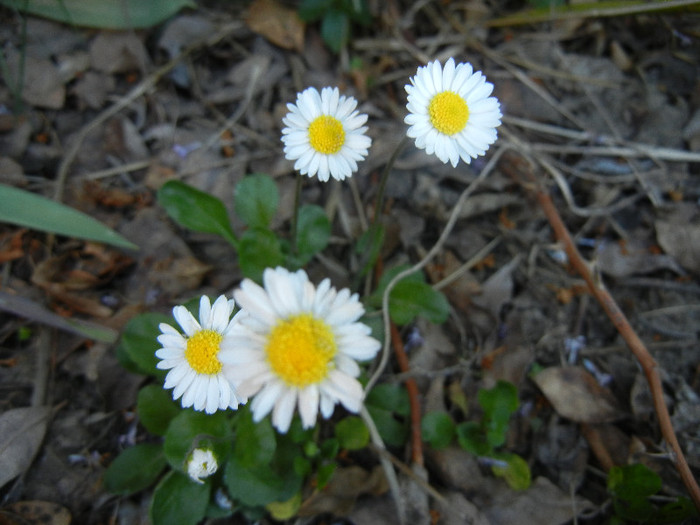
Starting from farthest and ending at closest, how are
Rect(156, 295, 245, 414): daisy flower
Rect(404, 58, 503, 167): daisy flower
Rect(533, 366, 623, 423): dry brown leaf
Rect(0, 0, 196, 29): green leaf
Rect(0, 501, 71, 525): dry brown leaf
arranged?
Rect(0, 0, 196, 29): green leaf
Rect(533, 366, 623, 423): dry brown leaf
Rect(0, 501, 71, 525): dry brown leaf
Rect(404, 58, 503, 167): daisy flower
Rect(156, 295, 245, 414): daisy flower

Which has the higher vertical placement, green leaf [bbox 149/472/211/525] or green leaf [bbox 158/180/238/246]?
green leaf [bbox 158/180/238/246]

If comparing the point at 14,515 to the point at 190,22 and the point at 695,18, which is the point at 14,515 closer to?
the point at 190,22

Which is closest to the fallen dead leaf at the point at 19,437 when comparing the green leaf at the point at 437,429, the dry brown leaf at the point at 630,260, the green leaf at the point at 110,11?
the green leaf at the point at 437,429

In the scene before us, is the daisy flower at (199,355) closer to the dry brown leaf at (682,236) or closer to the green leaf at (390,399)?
the green leaf at (390,399)

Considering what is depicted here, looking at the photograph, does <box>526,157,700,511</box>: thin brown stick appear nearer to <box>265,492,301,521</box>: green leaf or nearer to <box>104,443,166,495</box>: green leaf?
<box>265,492,301,521</box>: green leaf

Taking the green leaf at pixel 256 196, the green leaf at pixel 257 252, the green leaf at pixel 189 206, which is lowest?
the green leaf at pixel 257 252

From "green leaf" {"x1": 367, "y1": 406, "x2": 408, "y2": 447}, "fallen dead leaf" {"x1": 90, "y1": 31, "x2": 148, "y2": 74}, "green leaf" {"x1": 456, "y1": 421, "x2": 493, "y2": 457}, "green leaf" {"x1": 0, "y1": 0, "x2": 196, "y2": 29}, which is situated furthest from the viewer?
"fallen dead leaf" {"x1": 90, "y1": 31, "x2": 148, "y2": 74}

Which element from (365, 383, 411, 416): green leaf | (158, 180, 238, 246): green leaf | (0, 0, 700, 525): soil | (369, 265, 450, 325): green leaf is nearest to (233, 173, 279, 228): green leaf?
(158, 180, 238, 246): green leaf
